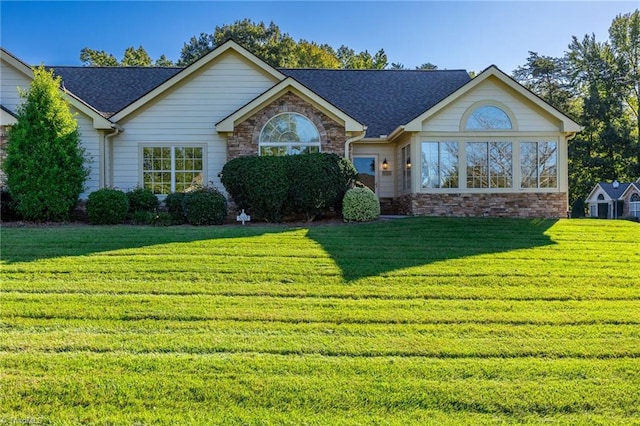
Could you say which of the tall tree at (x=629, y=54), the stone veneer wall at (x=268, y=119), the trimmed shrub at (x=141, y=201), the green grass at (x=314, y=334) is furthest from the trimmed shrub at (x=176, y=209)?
the tall tree at (x=629, y=54)

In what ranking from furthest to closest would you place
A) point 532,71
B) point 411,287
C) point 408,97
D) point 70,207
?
point 532,71 → point 408,97 → point 70,207 → point 411,287

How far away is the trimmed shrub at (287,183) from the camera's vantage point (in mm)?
12172

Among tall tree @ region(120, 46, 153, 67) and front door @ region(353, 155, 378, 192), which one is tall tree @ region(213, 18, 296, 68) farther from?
front door @ region(353, 155, 378, 192)

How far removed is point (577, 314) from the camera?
213 inches

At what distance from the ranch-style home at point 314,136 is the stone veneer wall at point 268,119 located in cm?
3

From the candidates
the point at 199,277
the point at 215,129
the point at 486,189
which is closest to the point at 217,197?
the point at 215,129

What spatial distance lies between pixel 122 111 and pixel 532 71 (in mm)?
37330

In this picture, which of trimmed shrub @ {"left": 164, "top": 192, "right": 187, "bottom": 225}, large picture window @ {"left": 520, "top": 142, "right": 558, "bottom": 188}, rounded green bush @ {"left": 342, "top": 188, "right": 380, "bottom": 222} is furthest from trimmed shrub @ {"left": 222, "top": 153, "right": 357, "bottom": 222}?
large picture window @ {"left": 520, "top": 142, "right": 558, "bottom": 188}

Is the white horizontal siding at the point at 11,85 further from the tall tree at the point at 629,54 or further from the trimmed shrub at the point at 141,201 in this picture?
the tall tree at the point at 629,54

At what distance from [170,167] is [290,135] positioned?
4088 millimetres

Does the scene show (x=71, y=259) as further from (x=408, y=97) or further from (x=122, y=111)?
(x=408, y=97)

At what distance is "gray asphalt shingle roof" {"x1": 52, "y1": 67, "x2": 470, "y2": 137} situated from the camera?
16953 millimetres

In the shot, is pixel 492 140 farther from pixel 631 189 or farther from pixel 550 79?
pixel 550 79

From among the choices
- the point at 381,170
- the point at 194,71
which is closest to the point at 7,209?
the point at 194,71
